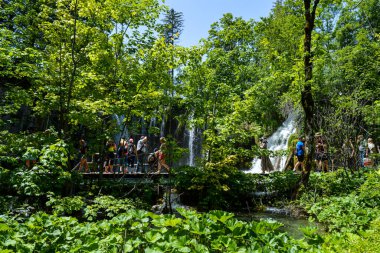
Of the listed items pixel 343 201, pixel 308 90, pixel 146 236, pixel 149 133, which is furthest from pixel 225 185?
pixel 146 236

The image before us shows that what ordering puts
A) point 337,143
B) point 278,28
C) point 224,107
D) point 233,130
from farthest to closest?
point 278,28 < point 337,143 < point 224,107 < point 233,130

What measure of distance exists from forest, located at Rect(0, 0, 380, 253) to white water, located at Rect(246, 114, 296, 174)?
6012 mm

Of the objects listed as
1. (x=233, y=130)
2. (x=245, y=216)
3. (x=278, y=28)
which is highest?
(x=278, y=28)

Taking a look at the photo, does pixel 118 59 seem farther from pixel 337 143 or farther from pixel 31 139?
pixel 337 143

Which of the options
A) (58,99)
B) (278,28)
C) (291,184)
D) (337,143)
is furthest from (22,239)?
(278,28)

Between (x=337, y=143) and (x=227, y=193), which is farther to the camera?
(x=337, y=143)

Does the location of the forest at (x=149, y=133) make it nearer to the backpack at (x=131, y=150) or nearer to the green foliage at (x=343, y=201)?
the green foliage at (x=343, y=201)

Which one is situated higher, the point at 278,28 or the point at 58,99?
the point at 278,28

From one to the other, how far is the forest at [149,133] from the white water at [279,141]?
601cm

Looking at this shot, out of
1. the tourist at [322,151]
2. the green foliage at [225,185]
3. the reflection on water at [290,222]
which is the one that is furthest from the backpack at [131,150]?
the tourist at [322,151]

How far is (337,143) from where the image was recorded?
12945 millimetres

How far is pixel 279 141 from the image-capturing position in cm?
2233

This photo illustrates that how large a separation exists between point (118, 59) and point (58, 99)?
2.16 meters

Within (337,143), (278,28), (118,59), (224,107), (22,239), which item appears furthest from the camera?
(278,28)
